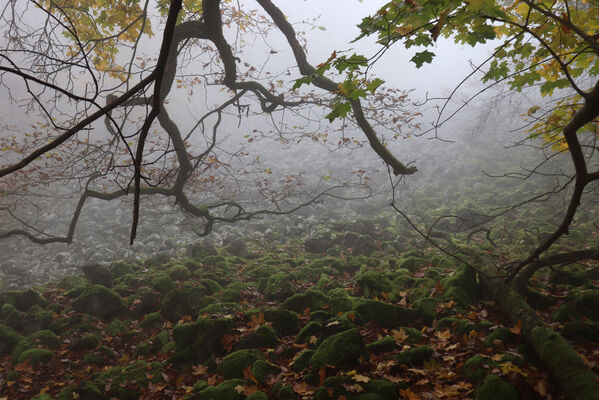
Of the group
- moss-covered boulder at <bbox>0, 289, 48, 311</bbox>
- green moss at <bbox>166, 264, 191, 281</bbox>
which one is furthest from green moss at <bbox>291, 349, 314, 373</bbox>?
moss-covered boulder at <bbox>0, 289, 48, 311</bbox>

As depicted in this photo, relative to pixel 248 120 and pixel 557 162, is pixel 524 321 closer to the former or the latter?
pixel 557 162

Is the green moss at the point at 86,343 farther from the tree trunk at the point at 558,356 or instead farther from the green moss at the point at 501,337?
the tree trunk at the point at 558,356

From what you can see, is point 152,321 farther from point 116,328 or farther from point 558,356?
point 558,356

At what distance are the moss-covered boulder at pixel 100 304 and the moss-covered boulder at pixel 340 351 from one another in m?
4.14

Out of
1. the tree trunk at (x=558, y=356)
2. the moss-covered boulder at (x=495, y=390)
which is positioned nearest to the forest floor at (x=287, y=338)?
the moss-covered boulder at (x=495, y=390)

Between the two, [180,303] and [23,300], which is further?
[23,300]

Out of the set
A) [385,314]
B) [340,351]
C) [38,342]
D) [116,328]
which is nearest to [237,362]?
[340,351]

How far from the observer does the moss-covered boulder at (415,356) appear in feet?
10.6

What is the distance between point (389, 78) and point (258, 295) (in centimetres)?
4166

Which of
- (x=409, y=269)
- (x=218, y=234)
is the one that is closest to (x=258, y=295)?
(x=409, y=269)

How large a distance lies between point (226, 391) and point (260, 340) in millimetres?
930

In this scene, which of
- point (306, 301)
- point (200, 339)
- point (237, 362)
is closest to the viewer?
point (237, 362)

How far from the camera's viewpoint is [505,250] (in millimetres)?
7707

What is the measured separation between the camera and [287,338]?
4.32 metres
